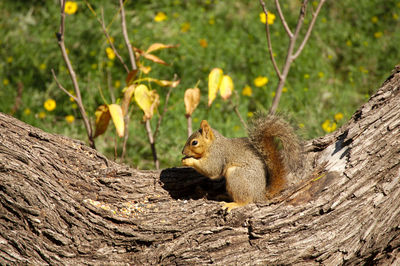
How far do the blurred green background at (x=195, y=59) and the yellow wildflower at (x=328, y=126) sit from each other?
0.6 inches

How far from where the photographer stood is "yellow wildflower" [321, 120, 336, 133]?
317cm

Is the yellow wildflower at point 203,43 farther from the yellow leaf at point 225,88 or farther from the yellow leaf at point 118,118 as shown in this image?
the yellow leaf at point 118,118

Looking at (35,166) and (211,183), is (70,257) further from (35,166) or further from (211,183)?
(211,183)

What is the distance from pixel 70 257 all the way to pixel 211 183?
2.78 ft

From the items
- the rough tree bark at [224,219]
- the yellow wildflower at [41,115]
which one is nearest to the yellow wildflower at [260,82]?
the yellow wildflower at [41,115]

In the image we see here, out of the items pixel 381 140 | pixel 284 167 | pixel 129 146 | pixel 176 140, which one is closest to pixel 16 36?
pixel 129 146

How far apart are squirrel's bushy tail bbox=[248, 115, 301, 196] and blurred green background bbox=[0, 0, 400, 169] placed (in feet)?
3.60

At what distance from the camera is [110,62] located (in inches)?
156

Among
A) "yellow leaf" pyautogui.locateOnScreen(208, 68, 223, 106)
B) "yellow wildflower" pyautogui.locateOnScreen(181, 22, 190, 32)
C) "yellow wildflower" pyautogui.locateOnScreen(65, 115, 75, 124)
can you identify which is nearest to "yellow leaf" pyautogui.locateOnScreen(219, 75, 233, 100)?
"yellow leaf" pyautogui.locateOnScreen(208, 68, 223, 106)

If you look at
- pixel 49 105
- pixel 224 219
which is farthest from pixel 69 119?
pixel 224 219

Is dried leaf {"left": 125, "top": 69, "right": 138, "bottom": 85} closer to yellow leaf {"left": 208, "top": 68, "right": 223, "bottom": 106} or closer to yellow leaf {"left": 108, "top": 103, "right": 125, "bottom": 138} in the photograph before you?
yellow leaf {"left": 108, "top": 103, "right": 125, "bottom": 138}

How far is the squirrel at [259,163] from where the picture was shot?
7.10ft

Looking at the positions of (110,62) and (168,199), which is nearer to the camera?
(168,199)

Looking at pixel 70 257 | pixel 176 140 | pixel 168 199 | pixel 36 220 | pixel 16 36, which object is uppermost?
pixel 16 36
